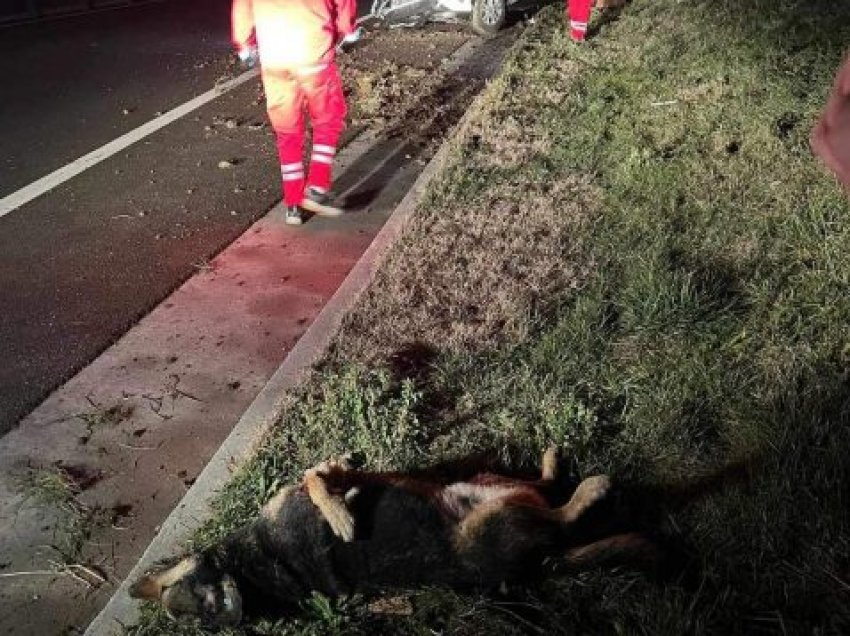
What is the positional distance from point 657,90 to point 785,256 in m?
2.93

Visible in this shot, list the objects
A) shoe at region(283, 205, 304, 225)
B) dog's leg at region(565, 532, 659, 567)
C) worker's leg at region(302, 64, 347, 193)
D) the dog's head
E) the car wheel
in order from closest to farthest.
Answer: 1. the dog's head
2. dog's leg at region(565, 532, 659, 567)
3. worker's leg at region(302, 64, 347, 193)
4. shoe at region(283, 205, 304, 225)
5. the car wheel

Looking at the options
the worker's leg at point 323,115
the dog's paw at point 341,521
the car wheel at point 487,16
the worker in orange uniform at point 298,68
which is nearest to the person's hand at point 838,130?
the dog's paw at point 341,521

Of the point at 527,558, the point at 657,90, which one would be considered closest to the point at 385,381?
the point at 527,558

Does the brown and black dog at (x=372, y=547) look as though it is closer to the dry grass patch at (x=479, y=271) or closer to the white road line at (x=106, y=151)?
the dry grass patch at (x=479, y=271)

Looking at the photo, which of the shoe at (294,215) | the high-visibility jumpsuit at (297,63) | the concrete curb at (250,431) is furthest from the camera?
the shoe at (294,215)

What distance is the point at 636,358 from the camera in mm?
3623

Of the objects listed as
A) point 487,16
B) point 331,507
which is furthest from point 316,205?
point 487,16

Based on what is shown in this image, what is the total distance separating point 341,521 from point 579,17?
7.46 meters

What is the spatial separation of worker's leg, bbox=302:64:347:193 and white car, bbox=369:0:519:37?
5.60 m

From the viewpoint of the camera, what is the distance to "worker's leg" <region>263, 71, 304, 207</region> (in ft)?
16.6

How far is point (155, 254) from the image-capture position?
512 cm

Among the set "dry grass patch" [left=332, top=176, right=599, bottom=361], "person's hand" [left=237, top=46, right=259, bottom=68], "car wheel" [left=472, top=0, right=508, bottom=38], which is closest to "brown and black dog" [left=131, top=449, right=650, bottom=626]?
"dry grass patch" [left=332, top=176, right=599, bottom=361]

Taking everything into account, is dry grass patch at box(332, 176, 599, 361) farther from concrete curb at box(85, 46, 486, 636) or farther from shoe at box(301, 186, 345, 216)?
shoe at box(301, 186, 345, 216)

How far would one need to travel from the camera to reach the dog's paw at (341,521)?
2.58 meters
